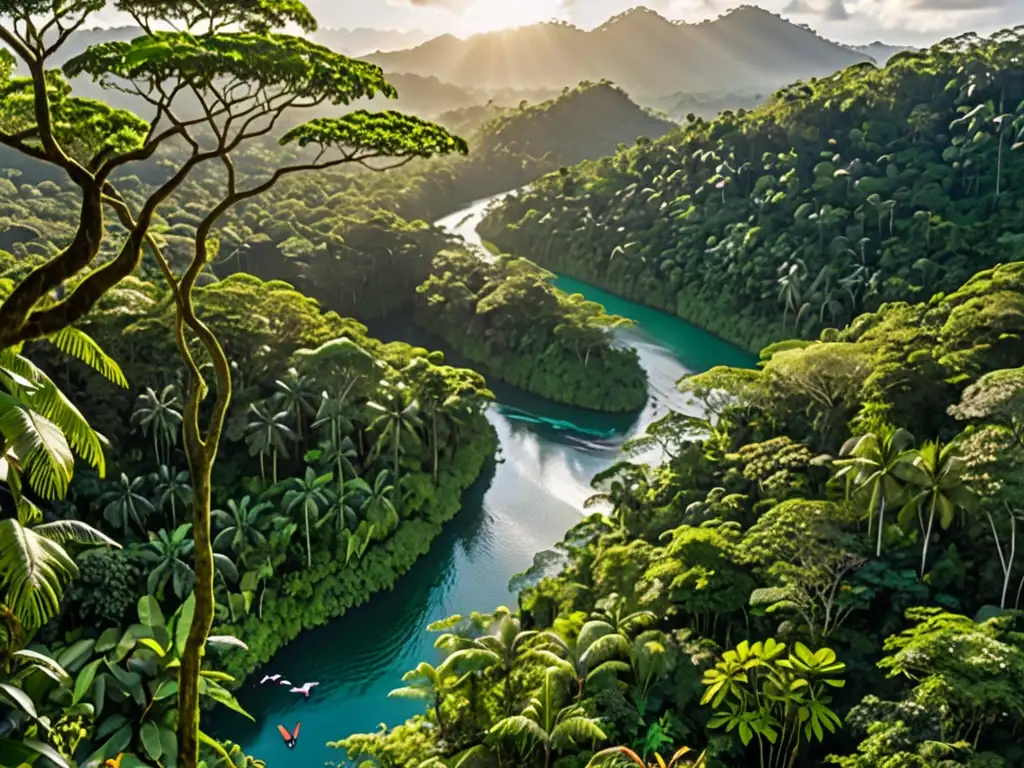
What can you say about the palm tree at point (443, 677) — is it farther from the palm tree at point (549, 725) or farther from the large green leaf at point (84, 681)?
the large green leaf at point (84, 681)

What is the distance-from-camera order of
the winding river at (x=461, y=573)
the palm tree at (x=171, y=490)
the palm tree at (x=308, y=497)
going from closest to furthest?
the winding river at (x=461, y=573)
the palm tree at (x=171, y=490)
the palm tree at (x=308, y=497)

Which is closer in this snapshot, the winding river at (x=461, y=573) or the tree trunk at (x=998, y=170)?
the winding river at (x=461, y=573)

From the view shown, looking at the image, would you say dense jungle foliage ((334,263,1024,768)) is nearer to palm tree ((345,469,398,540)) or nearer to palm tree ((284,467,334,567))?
palm tree ((345,469,398,540))

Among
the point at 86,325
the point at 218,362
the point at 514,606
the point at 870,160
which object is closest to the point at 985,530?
the point at 514,606

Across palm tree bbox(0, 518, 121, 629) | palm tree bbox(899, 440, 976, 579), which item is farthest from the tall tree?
palm tree bbox(899, 440, 976, 579)

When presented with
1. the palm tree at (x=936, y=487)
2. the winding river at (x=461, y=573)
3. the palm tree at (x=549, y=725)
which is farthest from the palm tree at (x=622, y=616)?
the palm tree at (x=936, y=487)

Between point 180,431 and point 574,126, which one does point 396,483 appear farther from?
point 574,126

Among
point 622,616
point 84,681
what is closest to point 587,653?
point 622,616
